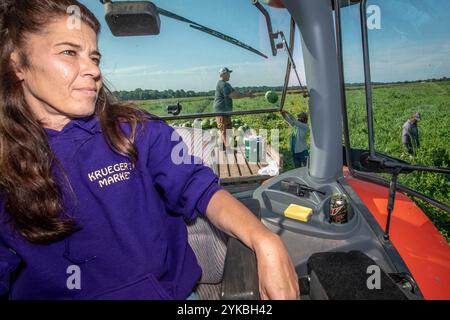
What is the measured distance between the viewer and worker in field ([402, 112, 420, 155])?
4.11 ft

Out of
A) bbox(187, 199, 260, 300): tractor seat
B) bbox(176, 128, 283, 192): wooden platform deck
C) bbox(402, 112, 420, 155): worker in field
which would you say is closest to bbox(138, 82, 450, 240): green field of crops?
bbox(402, 112, 420, 155): worker in field

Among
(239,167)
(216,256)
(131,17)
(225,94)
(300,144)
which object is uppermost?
(131,17)

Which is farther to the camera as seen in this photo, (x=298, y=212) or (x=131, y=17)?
(x=298, y=212)

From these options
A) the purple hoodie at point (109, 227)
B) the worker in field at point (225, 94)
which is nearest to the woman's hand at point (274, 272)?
the purple hoodie at point (109, 227)

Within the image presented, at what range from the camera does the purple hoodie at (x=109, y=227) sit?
1147mm

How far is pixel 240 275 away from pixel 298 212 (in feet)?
2.42

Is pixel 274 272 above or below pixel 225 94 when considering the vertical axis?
below

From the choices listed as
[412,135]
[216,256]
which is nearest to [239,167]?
[216,256]

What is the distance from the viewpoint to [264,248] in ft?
3.16

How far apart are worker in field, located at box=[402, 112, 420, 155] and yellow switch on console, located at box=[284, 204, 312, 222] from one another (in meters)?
0.59

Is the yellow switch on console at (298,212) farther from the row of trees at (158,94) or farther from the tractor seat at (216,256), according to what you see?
the row of trees at (158,94)

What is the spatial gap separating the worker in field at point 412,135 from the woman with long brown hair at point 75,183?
29.6 inches

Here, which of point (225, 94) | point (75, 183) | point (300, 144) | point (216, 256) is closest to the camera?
point (75, 183)

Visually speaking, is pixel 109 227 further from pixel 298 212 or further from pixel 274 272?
pixel 298 212
